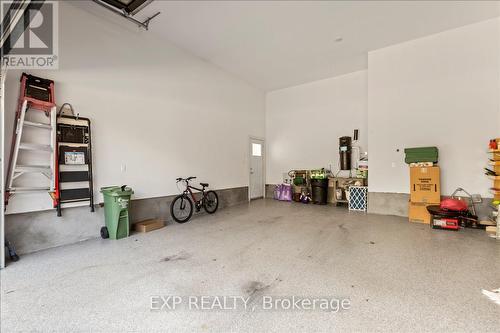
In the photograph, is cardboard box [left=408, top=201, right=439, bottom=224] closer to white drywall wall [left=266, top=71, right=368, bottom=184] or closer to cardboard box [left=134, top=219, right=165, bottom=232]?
white drywall wall [left=266, top=71, right=368, bottom=184]

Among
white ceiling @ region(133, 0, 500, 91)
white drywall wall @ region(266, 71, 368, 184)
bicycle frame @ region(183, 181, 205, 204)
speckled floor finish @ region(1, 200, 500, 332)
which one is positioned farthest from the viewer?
white drywall wall @ region(266, 71, 368, 184)

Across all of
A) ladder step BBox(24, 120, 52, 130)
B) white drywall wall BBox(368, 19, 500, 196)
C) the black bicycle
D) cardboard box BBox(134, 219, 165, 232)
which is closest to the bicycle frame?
the black bicycle

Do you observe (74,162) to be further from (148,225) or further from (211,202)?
(211,202)

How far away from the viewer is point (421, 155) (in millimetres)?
4781

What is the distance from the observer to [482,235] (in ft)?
12.7

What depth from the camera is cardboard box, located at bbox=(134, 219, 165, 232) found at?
4.21 m

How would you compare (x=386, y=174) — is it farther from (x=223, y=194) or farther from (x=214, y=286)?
(x=214, y=286)

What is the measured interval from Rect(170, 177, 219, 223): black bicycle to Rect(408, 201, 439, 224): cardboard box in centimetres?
456

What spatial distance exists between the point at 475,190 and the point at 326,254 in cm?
394

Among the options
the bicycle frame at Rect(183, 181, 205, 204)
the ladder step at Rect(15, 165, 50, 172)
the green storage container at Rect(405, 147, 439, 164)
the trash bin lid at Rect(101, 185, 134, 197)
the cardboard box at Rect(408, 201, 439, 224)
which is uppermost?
the green storage container at Rect(405, 147, 439, 164)

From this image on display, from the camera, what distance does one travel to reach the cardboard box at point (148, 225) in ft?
13.8

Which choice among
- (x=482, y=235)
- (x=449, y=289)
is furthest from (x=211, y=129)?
(x=482, y=235)

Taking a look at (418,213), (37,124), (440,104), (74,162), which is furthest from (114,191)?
(440,104)

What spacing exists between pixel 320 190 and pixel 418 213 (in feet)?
8.49
